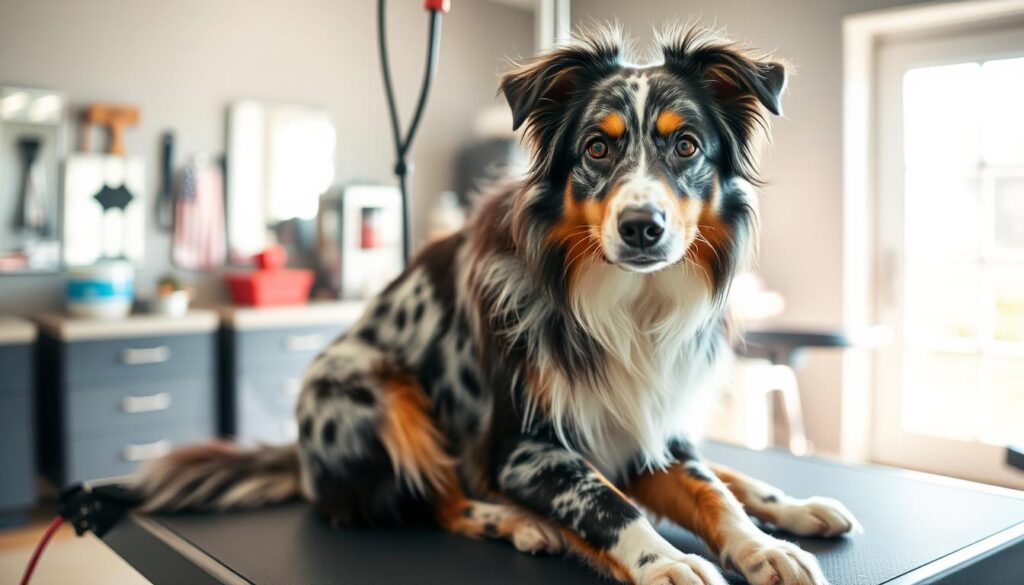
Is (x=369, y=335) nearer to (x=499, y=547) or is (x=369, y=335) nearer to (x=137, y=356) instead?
(x=499, y=547)

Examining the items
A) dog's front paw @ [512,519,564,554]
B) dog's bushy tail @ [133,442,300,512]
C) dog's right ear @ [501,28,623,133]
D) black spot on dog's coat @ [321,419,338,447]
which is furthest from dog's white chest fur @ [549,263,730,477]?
dog's bushy tail @ [133,442,300,512]

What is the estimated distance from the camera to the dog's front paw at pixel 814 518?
1.16 metres

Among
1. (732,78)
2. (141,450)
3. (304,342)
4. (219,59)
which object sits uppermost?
(219,59)

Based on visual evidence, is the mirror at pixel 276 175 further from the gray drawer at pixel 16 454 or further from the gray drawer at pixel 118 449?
the gray drawer at pixel 16 454

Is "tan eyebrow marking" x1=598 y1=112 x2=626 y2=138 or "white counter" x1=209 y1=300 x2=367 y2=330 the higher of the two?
"tan eyebrow marking" x1=598 y1=112 x2=626 y2=138

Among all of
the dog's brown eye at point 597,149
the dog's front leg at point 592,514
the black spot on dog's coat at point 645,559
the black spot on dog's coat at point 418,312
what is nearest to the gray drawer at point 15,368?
the black spot on dog's coat at point 418,312

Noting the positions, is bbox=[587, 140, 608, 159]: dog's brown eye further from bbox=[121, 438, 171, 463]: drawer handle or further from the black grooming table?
bbox=[121, 438, 171, 463]: drawer handle

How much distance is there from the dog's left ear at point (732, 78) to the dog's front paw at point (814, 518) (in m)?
0.46

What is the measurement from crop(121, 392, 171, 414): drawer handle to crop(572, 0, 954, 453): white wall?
229 cm

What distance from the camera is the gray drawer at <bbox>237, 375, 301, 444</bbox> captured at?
3631 mm

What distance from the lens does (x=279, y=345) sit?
12.3ft

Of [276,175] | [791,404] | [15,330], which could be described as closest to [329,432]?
[791,404]

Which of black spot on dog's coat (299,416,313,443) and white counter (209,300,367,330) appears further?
white counter (209,300,367,330)

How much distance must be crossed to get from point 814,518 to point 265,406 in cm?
290
